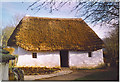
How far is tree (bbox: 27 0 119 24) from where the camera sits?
2814 mm

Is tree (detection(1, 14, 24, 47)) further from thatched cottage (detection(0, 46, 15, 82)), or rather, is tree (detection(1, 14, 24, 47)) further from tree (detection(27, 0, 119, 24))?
tree (detection(27, 0, 119, 24))

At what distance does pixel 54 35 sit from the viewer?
2.83 m

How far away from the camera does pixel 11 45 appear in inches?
107

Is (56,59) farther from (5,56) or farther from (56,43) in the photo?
(5,56)

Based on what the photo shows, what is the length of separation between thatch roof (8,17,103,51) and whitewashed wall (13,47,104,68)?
11 cm

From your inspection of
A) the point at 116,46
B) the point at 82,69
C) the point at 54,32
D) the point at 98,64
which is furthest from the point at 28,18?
the point at 116,46

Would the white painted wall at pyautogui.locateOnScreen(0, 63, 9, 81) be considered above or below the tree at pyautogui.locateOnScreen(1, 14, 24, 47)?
below

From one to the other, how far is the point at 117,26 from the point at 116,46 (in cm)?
46

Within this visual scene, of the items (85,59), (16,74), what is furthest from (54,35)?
(16,74)

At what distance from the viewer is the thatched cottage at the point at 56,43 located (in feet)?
8.81

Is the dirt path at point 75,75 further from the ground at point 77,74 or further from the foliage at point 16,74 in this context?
the foliage at point 16,74

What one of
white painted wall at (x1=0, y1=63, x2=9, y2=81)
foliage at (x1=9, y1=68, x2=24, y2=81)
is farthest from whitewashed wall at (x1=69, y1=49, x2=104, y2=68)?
white painted wall at (x1=0, y1=63, x2=9, y2=81)

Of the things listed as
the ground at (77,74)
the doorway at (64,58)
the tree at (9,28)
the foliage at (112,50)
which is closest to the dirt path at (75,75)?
the ground at (77,74)

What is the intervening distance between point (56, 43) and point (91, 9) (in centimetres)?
113
